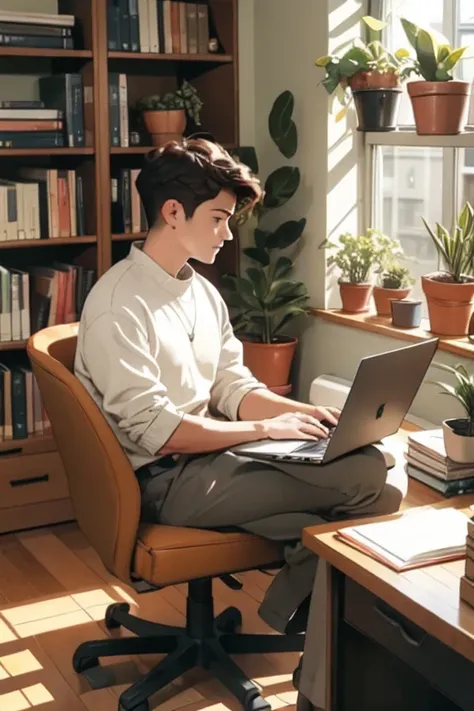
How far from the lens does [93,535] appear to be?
2.38 meters

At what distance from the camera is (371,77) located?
3203 mm

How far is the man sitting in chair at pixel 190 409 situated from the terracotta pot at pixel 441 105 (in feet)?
2.80

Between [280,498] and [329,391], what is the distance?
120 cm

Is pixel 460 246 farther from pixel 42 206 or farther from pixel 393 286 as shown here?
pixel 42 206

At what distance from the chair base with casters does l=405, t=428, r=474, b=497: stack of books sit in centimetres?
60

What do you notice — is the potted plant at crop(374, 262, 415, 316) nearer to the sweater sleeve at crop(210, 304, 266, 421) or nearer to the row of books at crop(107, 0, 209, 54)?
the sweater sleeve at crop(210, 304, 266, 421)

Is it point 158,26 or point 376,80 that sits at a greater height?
point 158,26

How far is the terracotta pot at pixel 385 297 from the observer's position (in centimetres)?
334

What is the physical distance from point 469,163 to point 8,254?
1.69 m

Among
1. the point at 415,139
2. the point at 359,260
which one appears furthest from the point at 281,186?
the point at 415,139

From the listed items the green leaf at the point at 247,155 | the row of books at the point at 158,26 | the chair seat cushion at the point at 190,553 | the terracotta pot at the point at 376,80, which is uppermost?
the row of books at the point at 158,26

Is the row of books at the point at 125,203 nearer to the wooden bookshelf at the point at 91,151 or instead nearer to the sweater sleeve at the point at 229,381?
the wooden bookshelf at the point at 91,151

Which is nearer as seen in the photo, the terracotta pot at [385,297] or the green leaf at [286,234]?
the terracotta pot at [385,297]

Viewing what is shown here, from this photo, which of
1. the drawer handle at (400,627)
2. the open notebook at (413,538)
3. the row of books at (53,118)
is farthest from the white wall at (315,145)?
the drawer handle at (400,627)
